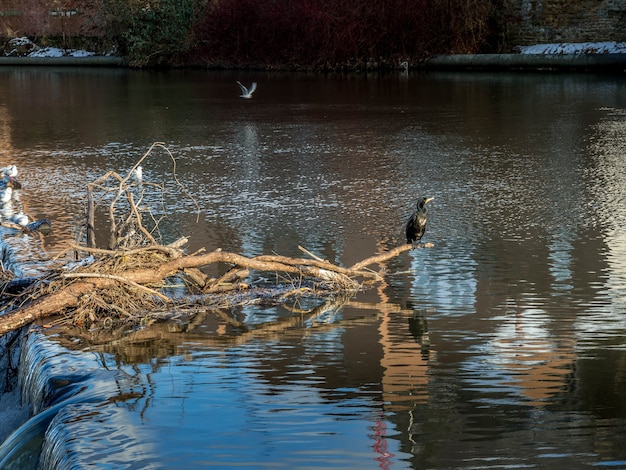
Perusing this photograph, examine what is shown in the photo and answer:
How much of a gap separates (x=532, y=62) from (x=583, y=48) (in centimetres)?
150

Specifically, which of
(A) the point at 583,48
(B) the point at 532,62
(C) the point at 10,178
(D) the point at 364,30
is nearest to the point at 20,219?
(C) the point at 10,178

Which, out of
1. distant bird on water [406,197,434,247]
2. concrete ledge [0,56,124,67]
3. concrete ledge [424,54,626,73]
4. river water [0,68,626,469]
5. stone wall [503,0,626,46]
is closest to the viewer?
river water [0,68,626,469]

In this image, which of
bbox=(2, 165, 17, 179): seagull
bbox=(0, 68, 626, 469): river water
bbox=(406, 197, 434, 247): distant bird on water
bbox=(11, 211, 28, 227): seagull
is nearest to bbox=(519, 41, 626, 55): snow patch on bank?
bbox=(0, 68, 626, 469): river water

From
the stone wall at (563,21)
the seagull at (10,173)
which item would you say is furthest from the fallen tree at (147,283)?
the stone wall at (563,21)

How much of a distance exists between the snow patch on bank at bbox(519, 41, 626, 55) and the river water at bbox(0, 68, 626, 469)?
548 inches

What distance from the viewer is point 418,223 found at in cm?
705

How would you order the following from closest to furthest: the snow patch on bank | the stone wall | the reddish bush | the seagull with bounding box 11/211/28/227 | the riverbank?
the seagull with bounding box 11/211/28/227 → the riverbank → the snow patch on bank → the stone wall → the reddish bush

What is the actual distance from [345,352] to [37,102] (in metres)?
16.6

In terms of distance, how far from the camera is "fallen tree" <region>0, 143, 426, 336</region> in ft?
19.0

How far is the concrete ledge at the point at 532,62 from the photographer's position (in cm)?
2530

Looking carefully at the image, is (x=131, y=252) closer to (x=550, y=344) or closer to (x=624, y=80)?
(x=550, y=344)

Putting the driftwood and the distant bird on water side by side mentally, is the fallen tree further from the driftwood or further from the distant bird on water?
the distant bird on water

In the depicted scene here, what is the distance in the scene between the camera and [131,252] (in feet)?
19.2

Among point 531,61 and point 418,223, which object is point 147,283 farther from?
point 531,61
